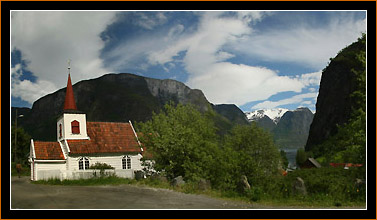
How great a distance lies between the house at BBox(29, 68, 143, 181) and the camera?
1130 inches

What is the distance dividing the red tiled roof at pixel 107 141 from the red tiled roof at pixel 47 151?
129cm

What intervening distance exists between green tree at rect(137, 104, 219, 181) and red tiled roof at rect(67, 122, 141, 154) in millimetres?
8684

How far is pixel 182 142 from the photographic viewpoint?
20219 mm

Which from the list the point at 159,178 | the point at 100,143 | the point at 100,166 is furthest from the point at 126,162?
the point at 159,178

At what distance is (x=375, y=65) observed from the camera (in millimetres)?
12961

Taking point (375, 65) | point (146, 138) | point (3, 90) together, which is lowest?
point (146, 138)

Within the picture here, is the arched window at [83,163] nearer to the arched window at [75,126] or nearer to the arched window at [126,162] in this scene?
the arched window at [75,126]

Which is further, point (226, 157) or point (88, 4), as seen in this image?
point (226, 157)

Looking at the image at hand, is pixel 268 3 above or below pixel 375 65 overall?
above

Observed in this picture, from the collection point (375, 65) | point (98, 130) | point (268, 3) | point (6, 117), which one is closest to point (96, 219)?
point (6, 117)

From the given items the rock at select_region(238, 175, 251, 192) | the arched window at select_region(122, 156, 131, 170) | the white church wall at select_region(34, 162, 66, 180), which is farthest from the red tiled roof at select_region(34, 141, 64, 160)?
the rock at select_region(238, 175, 251, 192)

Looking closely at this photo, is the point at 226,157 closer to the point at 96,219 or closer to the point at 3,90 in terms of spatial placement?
the point at 96,219

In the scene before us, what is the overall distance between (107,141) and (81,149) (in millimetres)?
2630

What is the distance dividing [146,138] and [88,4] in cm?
1251
